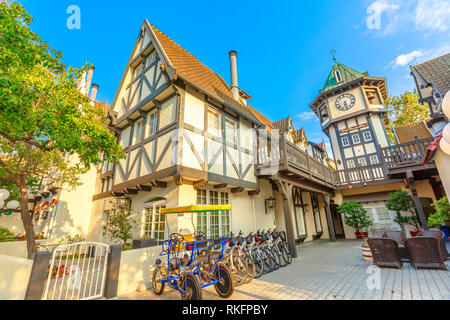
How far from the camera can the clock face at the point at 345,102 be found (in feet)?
61.7

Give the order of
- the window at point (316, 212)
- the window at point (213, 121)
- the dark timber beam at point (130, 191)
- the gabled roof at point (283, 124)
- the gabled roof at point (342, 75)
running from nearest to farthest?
the window at point (213, 121) < the dark timber beam at point (130, 191) < the window at point (316, 212) < the gabled roof at point (283, 124) < the gabled roof at point (342, 75)

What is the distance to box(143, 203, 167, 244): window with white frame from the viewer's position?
6798mm

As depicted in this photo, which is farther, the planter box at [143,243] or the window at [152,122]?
the window at [152,122]

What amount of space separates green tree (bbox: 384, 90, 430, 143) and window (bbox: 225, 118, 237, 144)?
65.0ft

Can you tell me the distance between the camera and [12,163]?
25.0ft

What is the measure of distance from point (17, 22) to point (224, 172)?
6.87 metres

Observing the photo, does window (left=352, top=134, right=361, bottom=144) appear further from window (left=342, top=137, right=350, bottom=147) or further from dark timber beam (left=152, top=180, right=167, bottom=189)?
dark timber beam (left=152, top=180, right=167, bottom=189)

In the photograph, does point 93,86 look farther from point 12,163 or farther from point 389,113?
point 389,113

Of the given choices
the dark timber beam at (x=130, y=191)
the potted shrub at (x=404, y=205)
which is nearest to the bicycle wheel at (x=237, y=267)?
the dark timber beam at (x=130, y=191)

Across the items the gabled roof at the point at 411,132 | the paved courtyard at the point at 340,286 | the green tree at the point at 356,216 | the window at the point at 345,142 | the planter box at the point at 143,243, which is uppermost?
the window at the point at 345,142

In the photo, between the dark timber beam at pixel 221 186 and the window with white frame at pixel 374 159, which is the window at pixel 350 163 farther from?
the dark timber beam at pixel 221 186

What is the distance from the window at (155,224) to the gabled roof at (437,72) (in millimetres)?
12223
